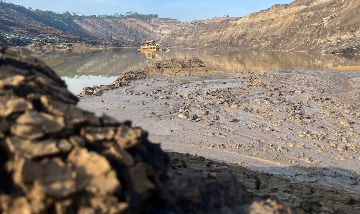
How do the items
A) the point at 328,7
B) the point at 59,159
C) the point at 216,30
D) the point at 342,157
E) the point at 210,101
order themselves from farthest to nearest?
1. the point at 216,30
2. the point at 328,7
3. the point at 210,101
4. the point at 342,157
5. the point at 59,159

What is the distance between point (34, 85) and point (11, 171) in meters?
0.99

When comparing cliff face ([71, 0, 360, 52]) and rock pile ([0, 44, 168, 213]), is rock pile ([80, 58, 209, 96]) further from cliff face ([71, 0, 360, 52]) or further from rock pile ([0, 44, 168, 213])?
cliff face ([71, 0, 360, 52])

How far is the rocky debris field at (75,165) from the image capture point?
107 inches

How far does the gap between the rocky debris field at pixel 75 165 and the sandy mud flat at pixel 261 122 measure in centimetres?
429

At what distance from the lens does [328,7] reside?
69.8 m

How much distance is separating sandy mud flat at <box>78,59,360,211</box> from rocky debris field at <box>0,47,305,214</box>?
14.1 feet

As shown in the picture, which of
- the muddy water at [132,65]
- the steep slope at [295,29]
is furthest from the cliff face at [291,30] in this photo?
the muddy water at [132,65]

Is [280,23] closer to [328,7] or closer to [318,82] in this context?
[328,7]

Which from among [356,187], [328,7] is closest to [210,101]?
[356,187]

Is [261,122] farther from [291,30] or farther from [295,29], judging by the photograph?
[291,30]

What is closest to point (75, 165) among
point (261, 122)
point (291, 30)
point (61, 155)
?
point (61, 155)

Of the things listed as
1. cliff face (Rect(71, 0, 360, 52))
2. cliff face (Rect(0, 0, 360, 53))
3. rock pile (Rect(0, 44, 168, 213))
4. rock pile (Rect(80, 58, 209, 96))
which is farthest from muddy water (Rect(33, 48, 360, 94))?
rock pile (Rect(0, 44, 168, 213))

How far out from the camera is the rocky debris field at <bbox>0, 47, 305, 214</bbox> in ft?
8.94

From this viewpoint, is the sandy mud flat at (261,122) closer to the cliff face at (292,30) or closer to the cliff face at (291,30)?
the cliff face at (291,30)
